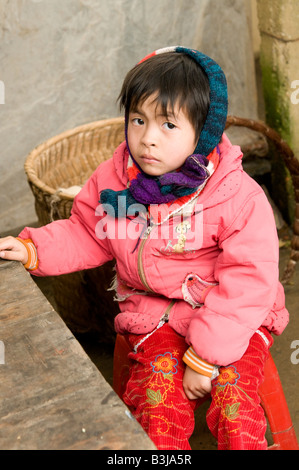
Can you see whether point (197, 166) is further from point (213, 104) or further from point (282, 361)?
point (282, 361)

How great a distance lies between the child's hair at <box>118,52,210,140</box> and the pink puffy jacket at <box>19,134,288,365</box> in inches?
7.3

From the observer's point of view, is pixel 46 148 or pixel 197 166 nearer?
pixel 197 166

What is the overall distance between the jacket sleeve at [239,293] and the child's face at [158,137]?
0.70 feet

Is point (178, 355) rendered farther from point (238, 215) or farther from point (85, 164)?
point (85, 164)

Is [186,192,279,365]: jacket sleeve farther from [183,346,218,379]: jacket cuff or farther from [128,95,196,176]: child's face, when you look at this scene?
[128,95,196,176]: child's face

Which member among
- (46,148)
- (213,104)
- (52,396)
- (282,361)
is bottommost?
(282,361)

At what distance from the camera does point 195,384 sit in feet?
4.87

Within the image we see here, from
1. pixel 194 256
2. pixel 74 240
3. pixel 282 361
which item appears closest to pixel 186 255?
pixel 194 256

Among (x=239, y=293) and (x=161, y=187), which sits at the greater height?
(x=161, y=187)

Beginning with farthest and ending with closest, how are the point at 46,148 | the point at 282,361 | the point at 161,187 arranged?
the point at 46,148 < the point at 282,361 < the point at 161,187

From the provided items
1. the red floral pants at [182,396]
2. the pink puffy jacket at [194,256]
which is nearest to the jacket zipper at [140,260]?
the pink puffy jacket at [194,256]

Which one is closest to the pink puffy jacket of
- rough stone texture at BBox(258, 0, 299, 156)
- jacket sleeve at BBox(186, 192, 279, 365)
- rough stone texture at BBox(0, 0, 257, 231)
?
jacket sleeve at BBox(186, 192, 279, 365)

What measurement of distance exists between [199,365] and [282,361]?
1034mm

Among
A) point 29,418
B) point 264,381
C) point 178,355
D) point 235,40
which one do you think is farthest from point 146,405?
point 235,40
